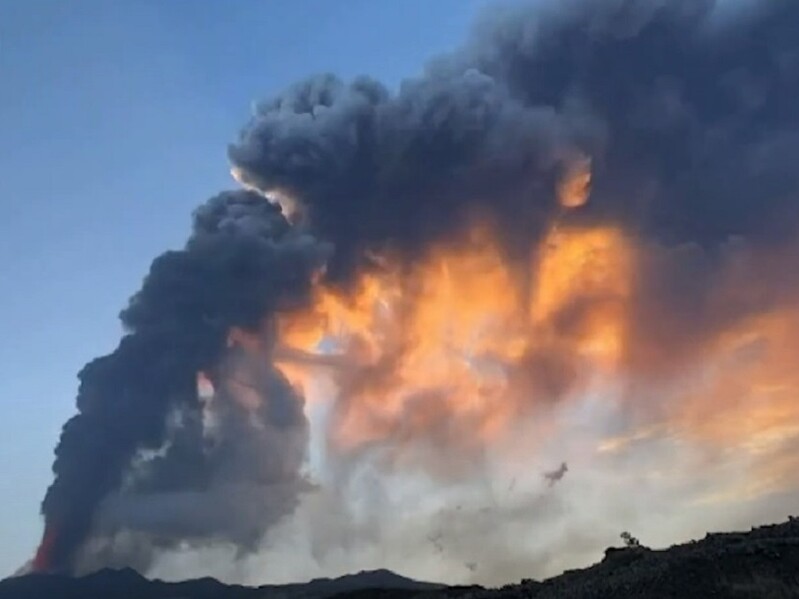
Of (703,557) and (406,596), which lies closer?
(703,557)

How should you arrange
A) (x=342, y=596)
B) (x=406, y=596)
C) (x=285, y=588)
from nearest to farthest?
(x=406, y=596) < (x=342, y=596) < (x=285, y=588)

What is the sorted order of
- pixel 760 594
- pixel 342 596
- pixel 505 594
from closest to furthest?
1. pixel 760 594
2. pixel 505 594
3. pixel 342 596

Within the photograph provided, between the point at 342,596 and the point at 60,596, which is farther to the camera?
the point at 60,596

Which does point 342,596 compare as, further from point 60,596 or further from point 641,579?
point 60,596

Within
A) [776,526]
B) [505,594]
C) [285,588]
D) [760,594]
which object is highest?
[285,588]

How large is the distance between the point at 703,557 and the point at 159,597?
17549cm

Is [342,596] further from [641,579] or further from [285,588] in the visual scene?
[285,588]

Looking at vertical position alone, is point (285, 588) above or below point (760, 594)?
above

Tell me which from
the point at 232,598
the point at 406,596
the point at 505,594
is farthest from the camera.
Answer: the point at 232,598

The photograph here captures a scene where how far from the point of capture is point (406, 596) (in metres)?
72.9

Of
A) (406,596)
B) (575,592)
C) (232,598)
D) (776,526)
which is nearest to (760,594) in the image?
(575,592)

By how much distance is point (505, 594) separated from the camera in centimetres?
5403

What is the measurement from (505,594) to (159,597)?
539ft

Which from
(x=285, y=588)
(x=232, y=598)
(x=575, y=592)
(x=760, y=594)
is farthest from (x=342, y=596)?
(x=232, y=598)
